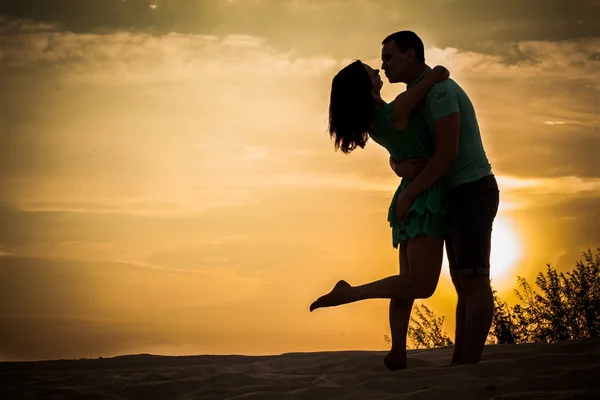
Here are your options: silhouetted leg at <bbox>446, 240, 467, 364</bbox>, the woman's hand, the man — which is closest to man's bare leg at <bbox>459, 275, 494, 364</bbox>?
the man

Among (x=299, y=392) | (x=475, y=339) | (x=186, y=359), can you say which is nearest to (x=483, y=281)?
(x=475, y=339)

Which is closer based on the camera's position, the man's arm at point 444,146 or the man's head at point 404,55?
the man's arm at point 444,146

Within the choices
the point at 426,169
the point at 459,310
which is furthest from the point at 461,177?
the point at 459,310

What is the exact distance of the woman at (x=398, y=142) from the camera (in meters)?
5.02

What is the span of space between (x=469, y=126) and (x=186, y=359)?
3.78m

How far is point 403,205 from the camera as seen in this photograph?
5.14 meters

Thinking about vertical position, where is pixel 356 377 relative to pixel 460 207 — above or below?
below

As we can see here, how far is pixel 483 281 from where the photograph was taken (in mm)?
4992

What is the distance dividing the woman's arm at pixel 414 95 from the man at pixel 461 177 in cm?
5

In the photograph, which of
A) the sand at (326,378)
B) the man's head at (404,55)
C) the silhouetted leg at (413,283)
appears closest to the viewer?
the sand at (326,378)

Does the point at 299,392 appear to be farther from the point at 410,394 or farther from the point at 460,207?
the point at 460,207

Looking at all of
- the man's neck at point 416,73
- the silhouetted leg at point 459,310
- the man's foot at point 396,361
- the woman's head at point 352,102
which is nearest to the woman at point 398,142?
the woman's head at point 352,102

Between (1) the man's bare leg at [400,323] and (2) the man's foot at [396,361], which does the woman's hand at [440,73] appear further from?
(2) the man's foot at [396,361]

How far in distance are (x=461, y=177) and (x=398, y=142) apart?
1.59 feet
